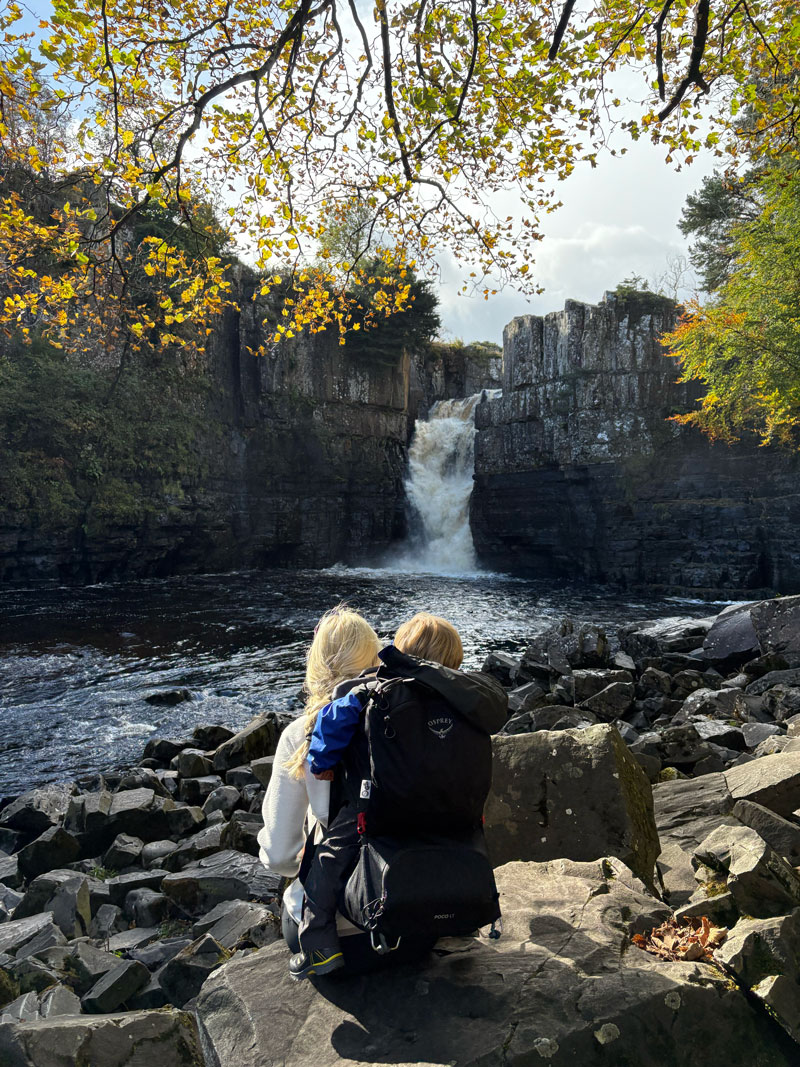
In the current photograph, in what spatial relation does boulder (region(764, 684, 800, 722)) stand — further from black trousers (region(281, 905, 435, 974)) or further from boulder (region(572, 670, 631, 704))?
black trousers (region(281, 905, 435, 974))

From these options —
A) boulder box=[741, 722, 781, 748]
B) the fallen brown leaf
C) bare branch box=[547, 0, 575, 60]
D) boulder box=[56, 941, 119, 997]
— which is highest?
bare branch box=[547, 0, 575, 60]

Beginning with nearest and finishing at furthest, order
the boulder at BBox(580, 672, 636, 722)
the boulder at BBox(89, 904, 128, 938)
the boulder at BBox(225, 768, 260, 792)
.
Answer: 1. the boulder at BBox(89, 904, 128, 938)
2. the boulder at BBox(225, 768, 260, 792)
3. the boulder at BBox(580, 672, 636, 722)

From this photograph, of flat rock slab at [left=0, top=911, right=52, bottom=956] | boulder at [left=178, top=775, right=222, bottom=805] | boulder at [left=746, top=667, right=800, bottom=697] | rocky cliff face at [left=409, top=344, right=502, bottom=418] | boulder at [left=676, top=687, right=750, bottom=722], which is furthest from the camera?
rocky cliff face at [left=409, top=344, right=502, bottom=418]

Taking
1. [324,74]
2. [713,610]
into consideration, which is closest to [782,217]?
[713,610]

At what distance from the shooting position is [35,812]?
22.0 feet

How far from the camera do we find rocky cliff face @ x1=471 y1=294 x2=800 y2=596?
28.8 metres

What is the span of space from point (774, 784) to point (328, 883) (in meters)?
3.22

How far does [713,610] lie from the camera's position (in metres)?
23.1

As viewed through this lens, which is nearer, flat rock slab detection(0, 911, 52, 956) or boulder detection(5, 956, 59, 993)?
boulder detection(5, 956, 59, 993)

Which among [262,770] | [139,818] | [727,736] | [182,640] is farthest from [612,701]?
[182,640]

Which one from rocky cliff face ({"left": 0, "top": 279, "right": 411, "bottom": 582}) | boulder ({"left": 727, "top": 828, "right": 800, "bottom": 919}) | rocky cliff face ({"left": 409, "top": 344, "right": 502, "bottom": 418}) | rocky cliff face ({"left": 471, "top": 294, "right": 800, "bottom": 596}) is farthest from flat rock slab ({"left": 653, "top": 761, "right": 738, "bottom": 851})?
rocky cliff face ({"left": 409, "top": 344, "right": 502, "bottom": 418})

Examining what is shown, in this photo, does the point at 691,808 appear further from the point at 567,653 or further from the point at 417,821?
the point at 567,653

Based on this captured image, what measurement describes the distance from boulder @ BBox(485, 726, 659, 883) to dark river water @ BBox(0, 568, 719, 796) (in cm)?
665

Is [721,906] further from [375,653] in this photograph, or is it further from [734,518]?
[734,518]
